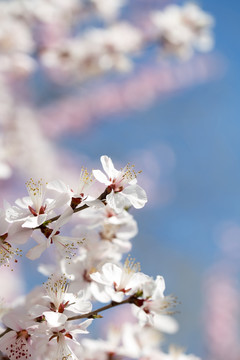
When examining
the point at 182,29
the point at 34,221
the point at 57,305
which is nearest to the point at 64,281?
the point at 57,305

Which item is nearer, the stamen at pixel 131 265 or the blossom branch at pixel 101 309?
the blossom branch at pixel 101 309

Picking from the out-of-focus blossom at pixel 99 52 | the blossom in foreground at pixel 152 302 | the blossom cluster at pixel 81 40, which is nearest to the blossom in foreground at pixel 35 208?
the blossom in foreground at pixel 152 302

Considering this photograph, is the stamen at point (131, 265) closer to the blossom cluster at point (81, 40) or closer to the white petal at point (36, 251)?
the white petal at point (36, 251)

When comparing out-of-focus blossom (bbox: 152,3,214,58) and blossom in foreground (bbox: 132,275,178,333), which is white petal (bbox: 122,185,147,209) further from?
out-of-focus blossom (bbox: 152,3,214,58)

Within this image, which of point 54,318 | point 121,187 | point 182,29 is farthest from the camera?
point 182,29

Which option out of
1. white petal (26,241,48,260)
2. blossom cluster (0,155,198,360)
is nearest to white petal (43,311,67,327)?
blossom cluster (0,155,198,360)

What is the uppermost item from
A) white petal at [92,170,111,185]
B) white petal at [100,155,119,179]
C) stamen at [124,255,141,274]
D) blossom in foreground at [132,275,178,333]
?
white petal at [100,155,119,179]

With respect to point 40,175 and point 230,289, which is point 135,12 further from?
point 230,289

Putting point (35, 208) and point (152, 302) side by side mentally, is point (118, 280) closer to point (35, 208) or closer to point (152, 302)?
point (152, 302)
